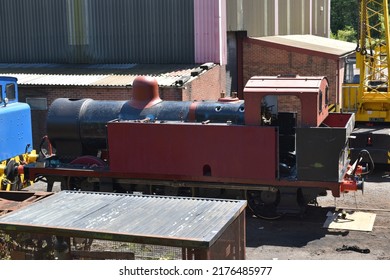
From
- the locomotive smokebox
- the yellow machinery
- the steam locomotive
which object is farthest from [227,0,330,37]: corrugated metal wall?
the steam locomotive

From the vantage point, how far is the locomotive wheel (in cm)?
1355

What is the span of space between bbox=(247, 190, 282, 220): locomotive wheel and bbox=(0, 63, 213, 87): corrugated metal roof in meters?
6.94

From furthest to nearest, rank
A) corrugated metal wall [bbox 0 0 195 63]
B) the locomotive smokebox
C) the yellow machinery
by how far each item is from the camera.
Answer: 1. corrugated metal wall [bbox 0 0 195 63]
2. the yellow machinery
3. the locomotive smokebox

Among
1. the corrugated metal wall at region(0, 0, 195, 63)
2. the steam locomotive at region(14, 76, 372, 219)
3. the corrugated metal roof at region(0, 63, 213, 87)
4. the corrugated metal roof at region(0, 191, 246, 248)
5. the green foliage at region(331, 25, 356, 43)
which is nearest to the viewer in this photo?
the corrugated metal roof at region(0, 191, 246, 248)

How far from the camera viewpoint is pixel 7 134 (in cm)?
1445

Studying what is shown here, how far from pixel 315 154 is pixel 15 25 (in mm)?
16648

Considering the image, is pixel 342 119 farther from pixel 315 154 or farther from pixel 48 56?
pixel 48 56

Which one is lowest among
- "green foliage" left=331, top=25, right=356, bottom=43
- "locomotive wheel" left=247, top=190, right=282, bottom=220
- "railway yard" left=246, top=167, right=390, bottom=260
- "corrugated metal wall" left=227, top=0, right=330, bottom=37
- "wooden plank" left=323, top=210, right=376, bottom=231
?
"railway yard" left=246, top=167, right=390, bottom=260

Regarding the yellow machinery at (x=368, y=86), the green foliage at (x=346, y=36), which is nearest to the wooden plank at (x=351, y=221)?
the yellow machinery at (x=368, y=86)

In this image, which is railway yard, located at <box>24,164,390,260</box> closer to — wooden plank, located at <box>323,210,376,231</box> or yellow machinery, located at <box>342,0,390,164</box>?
wooden plank, located at <box>323,210,376,231</box>

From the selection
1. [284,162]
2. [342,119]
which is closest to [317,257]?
[284,162]

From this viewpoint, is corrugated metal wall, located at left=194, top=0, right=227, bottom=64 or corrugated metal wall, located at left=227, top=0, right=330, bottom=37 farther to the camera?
corrugated metal wall, located at left=227, top=0, right=330, bottom=37

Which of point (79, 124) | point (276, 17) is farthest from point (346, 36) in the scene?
point (79, 124)

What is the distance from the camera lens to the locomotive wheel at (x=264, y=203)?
13.5m
